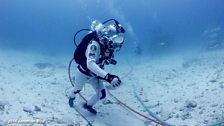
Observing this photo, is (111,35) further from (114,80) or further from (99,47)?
(114,80)

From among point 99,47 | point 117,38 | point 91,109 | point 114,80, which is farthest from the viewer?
point 91,109

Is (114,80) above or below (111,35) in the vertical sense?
below

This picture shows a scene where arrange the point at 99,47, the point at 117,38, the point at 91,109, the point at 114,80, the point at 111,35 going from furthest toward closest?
the point at 91,109, the point at 111,35, the point at 99,47, the point at 117,38, the point at 114,80

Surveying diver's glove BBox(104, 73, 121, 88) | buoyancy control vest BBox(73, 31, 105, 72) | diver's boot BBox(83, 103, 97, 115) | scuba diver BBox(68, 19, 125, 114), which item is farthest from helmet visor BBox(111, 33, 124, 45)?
diver's boot BBox(83, 103, 97, 115)

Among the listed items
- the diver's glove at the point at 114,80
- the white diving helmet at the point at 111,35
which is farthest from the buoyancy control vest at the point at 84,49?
the diver's glove at the point at 114,80

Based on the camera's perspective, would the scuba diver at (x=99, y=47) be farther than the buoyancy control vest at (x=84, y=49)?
No

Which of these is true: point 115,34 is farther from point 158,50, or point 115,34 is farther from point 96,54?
point 158,50

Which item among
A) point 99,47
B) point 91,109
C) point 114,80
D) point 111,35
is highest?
point 111,35

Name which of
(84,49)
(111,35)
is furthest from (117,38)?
(84,49)

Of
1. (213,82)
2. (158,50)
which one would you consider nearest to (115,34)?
(213,82)

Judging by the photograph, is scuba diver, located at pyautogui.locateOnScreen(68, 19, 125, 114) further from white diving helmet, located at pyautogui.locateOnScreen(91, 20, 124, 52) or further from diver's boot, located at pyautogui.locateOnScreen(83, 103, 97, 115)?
diver's boot, located at pyautogui.locateOnScreen(83, 103, 97, 115)

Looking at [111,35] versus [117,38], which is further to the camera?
[111,35]

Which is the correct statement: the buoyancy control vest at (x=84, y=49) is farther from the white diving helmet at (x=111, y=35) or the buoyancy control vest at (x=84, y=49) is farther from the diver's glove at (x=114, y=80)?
the diver's glove at (x=114, y=80)

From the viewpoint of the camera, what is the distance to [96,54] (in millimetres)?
5039
